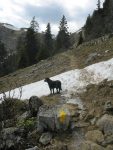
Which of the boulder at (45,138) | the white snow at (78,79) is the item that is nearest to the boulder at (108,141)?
the boulder at (45,138)

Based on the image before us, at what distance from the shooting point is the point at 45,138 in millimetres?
19922

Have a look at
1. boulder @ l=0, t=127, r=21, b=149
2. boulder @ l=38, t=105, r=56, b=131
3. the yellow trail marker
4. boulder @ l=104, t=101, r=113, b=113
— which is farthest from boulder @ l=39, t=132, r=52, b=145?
boulder @ l=104, t=101, r=113, b=113

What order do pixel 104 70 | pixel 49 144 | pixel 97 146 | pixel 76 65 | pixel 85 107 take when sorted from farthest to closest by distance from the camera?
pixel 76 65 < pixel 104 70 < pixel 85 107 < pixel 49 144 < pixel 97 146

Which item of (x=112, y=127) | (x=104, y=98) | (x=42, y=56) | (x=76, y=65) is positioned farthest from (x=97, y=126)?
(x=42, y=56)

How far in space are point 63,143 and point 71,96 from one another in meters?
8.46

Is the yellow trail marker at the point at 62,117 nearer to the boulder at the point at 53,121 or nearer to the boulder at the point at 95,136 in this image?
the boulder at the point at 53,121

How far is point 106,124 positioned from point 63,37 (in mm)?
87102

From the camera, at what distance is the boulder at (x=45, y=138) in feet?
64.3

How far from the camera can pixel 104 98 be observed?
25125mm

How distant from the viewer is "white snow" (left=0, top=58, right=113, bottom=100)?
1181 inches

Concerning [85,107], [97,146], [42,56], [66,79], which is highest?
[42,56]

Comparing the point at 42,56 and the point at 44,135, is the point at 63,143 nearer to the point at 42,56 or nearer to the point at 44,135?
the point at 44,135

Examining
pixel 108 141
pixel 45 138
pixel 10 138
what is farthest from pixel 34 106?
pixel 108 141

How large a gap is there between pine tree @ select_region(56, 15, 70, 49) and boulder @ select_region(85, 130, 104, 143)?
80514 millimetres
